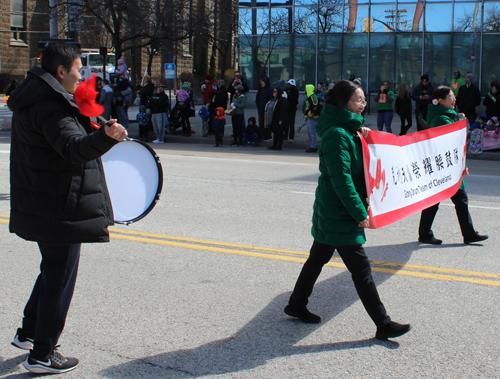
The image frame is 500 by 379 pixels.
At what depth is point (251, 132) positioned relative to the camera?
17.3m

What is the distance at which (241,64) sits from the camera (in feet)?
96.8

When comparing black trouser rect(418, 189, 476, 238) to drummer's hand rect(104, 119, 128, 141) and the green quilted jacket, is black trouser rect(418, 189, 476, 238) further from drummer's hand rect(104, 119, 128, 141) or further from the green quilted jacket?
drummer's hand rect(104, 119, 128, 141)

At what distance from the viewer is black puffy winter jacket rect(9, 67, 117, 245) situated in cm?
317

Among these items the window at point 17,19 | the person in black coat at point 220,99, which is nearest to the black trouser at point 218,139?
the person in black coat at point 220,99

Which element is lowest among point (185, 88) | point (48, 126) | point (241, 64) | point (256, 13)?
point (48, 126)

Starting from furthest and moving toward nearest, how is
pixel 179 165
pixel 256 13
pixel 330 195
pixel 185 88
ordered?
pixel 256 13
pixel 185 88
pixel 179 165
pixel 330 195

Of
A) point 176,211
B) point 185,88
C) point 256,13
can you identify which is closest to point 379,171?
point 176,211

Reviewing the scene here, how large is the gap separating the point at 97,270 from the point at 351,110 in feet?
9.32

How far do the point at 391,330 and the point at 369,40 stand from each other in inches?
974

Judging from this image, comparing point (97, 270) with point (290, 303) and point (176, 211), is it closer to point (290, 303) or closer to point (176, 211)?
point (290, 303)

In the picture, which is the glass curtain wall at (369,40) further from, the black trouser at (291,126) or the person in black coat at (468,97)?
the person in black coat at (468,97)

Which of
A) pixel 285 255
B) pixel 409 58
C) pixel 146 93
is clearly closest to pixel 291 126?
pixel 146 93

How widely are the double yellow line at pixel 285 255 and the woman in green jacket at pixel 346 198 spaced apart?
152 centimetres

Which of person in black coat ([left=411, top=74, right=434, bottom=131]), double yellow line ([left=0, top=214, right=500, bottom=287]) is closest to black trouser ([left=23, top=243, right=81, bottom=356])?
double yellow line ([left=0, top=214, right=500, bottom=287])
